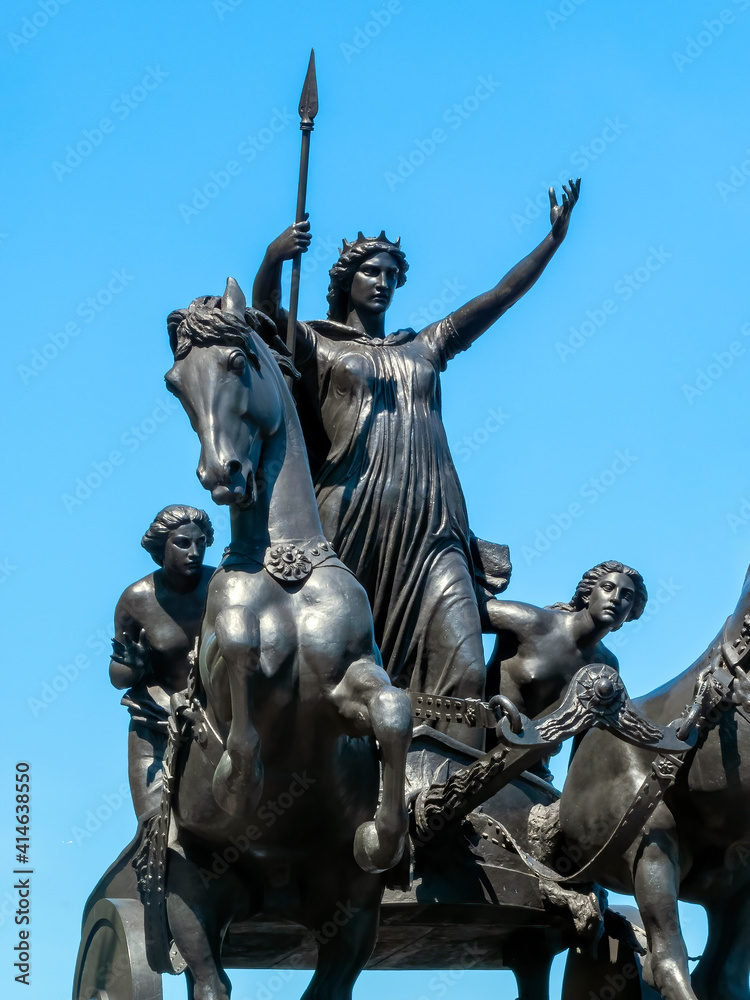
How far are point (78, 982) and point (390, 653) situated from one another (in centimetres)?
246

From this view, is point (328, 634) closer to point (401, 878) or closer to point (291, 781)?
point (291, 781)

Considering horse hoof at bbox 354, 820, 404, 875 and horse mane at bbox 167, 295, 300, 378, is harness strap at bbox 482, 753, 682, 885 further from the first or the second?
horse mane at bbox 167, 295, 300, 378

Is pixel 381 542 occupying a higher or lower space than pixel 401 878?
higher

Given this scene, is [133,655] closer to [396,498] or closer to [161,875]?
[396,498]

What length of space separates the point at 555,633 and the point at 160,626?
230 cm

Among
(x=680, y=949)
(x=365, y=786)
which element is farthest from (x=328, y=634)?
(x=680, y=949)

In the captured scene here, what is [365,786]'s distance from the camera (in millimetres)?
7930

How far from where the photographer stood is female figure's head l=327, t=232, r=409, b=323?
10.9 metres

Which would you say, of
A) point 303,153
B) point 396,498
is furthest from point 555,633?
point 303,153

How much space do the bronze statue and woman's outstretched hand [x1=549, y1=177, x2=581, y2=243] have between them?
204cm

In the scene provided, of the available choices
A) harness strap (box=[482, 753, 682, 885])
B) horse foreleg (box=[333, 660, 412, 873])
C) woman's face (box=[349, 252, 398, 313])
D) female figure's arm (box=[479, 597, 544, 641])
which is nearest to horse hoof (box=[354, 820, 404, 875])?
horse foreleg (box=[333, 660, 412, 873])

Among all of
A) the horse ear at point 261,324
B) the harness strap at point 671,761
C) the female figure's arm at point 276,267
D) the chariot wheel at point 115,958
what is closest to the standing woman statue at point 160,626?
the chariot wheel at point 115,958

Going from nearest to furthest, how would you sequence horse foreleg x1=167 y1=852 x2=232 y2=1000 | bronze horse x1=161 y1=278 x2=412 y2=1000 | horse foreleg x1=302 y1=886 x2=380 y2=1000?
1. bronze horse x1=161 y1=278 x2=412 y2=1000
2. horse foreleg x1=167 y1=852 x2=232 y2=1000
3. horse foreleg x1=302 y1=886 x2=380 y2=1000

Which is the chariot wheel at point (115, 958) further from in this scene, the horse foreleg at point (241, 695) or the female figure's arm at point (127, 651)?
the horse foreleg at point (241, 695)
